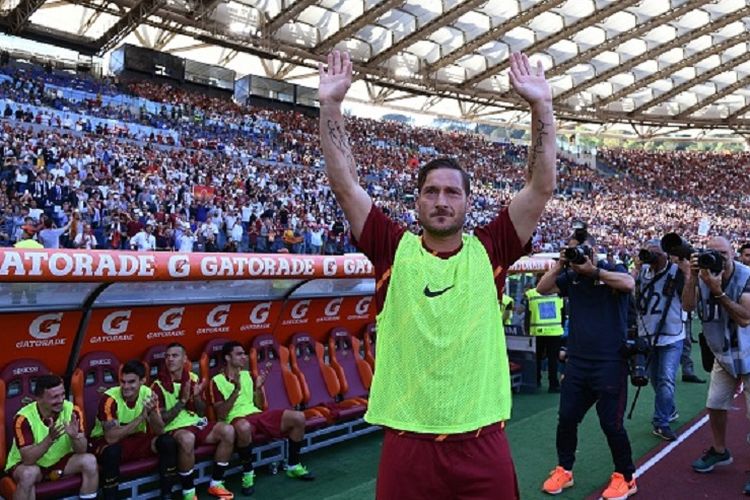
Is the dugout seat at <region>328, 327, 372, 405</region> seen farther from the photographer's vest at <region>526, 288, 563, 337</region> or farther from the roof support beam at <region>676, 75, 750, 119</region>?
the roof support beam at <region>676, 75, 750, 119</region>

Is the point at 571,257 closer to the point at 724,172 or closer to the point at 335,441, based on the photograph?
the point at 335,441

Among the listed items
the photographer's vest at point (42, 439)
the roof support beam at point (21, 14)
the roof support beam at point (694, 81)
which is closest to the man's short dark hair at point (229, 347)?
the photographer's vest at point (42, 439)

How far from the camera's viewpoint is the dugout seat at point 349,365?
7.09 meters

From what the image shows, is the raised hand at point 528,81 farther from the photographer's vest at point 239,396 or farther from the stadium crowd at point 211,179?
the stadium crowd at point 211,179

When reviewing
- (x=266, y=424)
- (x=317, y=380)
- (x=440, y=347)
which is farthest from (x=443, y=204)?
(x=317, y=380)

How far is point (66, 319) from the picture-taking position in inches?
200

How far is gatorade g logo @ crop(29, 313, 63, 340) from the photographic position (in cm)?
492

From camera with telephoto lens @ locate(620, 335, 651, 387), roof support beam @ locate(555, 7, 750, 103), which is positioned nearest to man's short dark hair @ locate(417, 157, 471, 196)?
camera with telephoto lens @ locate(620, 335, 651, 387)

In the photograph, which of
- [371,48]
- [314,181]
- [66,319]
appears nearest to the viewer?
[66,319]

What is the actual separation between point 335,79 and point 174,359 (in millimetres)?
3580

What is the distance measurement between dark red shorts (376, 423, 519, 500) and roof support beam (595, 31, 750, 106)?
36.8 metres

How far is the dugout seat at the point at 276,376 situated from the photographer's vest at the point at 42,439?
1.88 m

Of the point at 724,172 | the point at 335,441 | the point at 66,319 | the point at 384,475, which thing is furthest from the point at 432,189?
the point at 724,172

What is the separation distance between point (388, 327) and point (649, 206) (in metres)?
42.2
